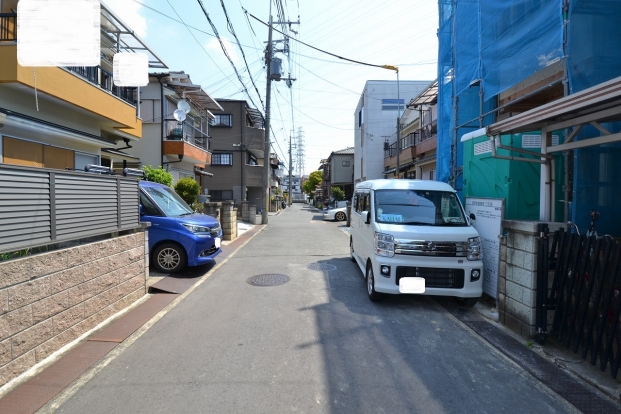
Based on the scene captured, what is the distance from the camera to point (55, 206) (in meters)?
3.51

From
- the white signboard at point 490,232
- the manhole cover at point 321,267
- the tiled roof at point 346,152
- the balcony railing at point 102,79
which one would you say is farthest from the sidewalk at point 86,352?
the tiled roof at point 346,152

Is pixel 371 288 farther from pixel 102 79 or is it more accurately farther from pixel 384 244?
pixel 102 79

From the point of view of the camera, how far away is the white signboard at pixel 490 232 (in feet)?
16.3

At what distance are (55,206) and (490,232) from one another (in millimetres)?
5637

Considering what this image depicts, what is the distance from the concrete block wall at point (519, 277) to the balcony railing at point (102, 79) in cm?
965

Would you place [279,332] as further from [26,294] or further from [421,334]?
[26,294]

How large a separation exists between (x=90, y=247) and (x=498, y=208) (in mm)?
5417

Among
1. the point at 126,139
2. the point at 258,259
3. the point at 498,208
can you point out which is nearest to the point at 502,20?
the point at 498,208

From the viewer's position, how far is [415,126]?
21875 mm

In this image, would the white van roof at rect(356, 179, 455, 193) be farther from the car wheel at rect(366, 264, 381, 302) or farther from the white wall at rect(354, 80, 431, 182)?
the white wall at rect(354, 80, 431, 182)

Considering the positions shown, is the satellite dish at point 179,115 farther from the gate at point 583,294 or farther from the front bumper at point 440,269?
the gate at point 583,294

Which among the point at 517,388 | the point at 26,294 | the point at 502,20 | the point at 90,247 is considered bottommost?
the point at 517,388

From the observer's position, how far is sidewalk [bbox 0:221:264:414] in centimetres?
273

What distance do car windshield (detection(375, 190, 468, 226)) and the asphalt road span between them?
1300mm
